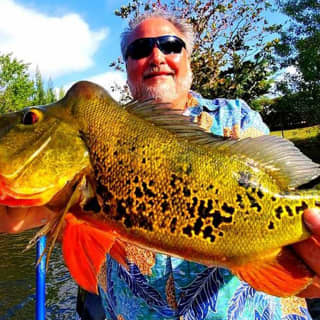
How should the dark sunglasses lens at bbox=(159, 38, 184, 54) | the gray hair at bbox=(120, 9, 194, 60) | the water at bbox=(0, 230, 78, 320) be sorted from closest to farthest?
the dark sunglasses lens at bbox=(159, 38, 184, 54)
the gray hair at bbox=(120, 9, 194, 60)
the water at bbox=(0, 230, 78, 320)

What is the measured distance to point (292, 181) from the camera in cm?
157

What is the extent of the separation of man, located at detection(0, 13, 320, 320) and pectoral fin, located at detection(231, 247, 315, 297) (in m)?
0.09

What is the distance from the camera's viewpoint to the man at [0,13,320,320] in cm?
212

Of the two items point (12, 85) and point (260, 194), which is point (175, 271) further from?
point (12, 85)

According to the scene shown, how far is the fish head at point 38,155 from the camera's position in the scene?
4.65ft

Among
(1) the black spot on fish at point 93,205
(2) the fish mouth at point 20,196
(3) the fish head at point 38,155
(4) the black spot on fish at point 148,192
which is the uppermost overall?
(3) the fish head at point 38,155

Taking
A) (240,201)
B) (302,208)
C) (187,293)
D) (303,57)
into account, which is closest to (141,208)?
(240,201)

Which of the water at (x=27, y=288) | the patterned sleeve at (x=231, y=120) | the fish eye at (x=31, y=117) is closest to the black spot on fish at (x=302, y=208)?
the patterned sleeve at (x=231, y=120)

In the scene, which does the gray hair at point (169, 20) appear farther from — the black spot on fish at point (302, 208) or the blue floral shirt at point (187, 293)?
the black spot on fish at point (302, 208)

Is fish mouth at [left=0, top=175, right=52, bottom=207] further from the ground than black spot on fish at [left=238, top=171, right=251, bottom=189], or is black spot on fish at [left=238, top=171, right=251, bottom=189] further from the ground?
fish mouth at [left=0, top=175, right=52, bottom=207]

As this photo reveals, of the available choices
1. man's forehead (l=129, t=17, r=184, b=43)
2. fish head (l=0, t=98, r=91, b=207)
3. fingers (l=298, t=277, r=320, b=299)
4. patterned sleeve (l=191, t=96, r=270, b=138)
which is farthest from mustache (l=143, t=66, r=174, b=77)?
fingers (l=298, t=277, r=320, b=299)

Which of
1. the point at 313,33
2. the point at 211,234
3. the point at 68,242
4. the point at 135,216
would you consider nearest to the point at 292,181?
the point at 211,234

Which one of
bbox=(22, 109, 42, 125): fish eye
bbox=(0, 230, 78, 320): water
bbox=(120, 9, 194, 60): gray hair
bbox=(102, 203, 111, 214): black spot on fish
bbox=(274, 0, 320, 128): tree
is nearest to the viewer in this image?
bbox=(102, 203, 111, 214): black spot on fish

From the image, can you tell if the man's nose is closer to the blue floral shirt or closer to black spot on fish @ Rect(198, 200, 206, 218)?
the blue floral shirt
